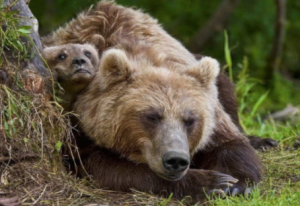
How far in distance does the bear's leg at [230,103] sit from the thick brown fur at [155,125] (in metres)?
0.97

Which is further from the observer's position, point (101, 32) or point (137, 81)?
point (101, 32)

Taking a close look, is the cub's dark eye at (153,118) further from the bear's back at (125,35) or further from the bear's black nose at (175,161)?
the bear's back at (125,35)

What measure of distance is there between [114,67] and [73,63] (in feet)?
1.22

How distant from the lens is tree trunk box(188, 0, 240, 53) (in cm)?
1289

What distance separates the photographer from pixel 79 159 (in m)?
6.06

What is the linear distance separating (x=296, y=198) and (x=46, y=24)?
28.0ft

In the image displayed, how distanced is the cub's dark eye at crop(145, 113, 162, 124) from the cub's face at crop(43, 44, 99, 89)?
2.45 feet

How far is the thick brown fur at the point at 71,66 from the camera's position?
20.4ft

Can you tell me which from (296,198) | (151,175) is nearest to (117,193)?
(151,175)

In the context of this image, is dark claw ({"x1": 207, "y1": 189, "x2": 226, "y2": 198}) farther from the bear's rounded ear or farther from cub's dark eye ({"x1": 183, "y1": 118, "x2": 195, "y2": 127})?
the bear's rounded ear

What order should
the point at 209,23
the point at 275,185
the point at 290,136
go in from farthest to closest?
1. the point at 209,23
2. the point at 290,136
3. the point at 275,185

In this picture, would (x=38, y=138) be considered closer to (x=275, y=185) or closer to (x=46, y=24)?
(x=275, y=185)

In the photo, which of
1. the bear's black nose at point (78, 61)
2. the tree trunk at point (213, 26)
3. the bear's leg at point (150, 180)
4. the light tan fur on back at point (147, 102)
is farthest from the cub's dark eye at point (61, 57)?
the tree trunk at point (213, 26)

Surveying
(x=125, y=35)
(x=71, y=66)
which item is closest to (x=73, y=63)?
(x=71, y=66)
